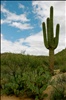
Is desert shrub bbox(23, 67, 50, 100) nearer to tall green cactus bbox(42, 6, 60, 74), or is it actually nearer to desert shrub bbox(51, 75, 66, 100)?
desert shrub bbox(51, 75, 66, 100)

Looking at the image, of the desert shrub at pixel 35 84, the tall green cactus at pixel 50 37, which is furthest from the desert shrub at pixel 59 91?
the tall green cactus at pixel 50 37

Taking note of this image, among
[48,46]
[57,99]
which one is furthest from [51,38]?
[57,99]

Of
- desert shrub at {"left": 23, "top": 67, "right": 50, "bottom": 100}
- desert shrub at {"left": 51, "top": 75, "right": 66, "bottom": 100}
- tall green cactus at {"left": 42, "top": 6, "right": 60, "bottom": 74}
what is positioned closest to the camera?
desert shrub at {"left": 51, "top": 75, "right": 66, "bottom": 100}

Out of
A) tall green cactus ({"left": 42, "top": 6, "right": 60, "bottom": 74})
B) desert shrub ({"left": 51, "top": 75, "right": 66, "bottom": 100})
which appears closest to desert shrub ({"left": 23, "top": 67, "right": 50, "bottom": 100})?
desert shrub ({"left": 51, "top": 75, "right": 66, "bottom": 100})

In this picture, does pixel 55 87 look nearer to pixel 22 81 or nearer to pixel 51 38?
pixel 22 81

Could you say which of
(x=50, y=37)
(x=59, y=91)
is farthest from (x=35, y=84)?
(x=50, y=37)

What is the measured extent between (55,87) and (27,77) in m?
1.15

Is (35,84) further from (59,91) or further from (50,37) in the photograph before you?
(50,37)

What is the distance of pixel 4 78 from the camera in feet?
33.6

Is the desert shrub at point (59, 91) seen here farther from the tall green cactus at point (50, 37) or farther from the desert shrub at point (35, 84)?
the tall green cactus at point (50, 37)

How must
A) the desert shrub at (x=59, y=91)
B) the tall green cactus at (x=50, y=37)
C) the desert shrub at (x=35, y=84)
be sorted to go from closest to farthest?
the desert shrub at (x=59, y=91), the desert shrub at (x=35, y=84), the tall green cactus at (x=50, y=37)

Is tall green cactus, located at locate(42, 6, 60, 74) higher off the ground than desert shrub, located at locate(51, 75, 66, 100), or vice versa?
tall green cactus, located at locate(42, 6, 60, 74)

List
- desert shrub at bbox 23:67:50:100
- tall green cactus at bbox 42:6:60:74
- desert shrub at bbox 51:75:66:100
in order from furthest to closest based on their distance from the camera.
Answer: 1. tall green cactus at bbox 42:6:60:74
2. desert shrub at bbox 23:67:50:100
3. desert shrub at bbox 51:75:66:100

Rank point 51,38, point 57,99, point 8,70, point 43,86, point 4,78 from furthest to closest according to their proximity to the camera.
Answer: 1. point 51,38
2. point 8,70
3. point 4,78
4. point 43,86
5. point 57,99
